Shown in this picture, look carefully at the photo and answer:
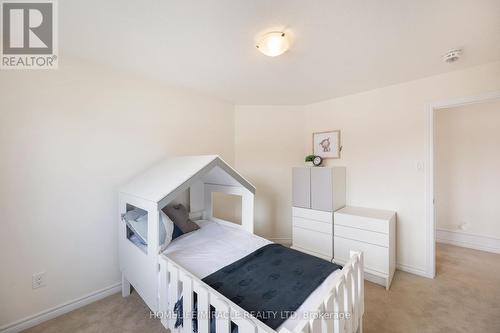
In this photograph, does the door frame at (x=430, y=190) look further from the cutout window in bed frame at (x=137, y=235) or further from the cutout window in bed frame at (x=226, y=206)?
the cutout window in bed frame at (x=137, y=235)

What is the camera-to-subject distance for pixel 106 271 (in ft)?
6.66

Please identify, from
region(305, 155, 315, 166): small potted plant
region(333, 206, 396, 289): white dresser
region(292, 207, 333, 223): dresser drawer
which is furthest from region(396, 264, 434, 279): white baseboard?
region(305, 155, 315, 166): small potted plant

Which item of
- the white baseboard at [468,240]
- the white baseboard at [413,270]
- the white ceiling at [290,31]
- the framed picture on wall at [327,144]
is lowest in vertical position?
the white baseboard at [413,270]

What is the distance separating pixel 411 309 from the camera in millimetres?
1836

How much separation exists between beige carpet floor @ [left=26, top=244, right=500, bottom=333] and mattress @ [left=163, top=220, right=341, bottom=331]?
25.4 inches

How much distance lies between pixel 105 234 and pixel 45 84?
143 centimetres

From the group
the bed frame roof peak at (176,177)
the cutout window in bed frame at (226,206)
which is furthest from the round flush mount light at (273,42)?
the cutout window in bed frame at (226,206)

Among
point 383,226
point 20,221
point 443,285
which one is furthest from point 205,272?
point 443,285

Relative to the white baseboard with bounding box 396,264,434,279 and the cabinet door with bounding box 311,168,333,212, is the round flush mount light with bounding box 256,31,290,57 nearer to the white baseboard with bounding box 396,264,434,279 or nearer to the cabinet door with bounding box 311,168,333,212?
the cabinet door with bounding box 311,168,333,212

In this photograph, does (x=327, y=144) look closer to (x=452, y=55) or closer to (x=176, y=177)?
(x=452, y=55)

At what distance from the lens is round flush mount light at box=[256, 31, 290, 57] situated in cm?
152

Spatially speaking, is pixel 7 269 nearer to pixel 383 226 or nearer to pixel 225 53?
pixel 225 53

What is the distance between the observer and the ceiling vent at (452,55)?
5.85 ft

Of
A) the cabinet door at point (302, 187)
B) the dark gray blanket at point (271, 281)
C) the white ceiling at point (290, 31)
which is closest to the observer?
the dark gray blanket at point (271, 281)
